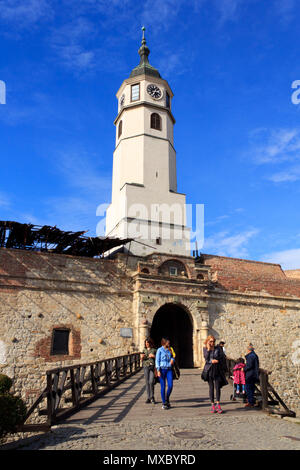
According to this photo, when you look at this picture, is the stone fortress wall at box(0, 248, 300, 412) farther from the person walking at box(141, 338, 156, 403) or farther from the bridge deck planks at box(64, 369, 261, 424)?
the person walking at box(141, 338, 156, 403)

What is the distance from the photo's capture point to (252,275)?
23969 millimetres

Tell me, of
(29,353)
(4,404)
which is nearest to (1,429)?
(4,404)

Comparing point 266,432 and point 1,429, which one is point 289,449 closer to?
point 266,432

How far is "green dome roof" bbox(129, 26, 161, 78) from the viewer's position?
26.1 metres

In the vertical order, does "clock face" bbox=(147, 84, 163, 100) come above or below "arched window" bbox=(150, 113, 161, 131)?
above

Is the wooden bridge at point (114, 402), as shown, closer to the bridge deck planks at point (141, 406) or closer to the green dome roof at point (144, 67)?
the bridge deck planks at point (141, 406)

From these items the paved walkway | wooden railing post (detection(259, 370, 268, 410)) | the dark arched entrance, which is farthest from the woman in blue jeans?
the dark arched entrance

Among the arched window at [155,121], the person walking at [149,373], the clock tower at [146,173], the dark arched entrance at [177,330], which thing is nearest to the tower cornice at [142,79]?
the clock tower at [146,173]

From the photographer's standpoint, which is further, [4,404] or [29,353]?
[29,353]

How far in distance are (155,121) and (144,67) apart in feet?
13.9

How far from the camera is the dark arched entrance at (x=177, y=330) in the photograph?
2112 centimetres

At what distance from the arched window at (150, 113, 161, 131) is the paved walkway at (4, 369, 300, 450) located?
63.8 ft

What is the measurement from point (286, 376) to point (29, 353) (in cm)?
1463
